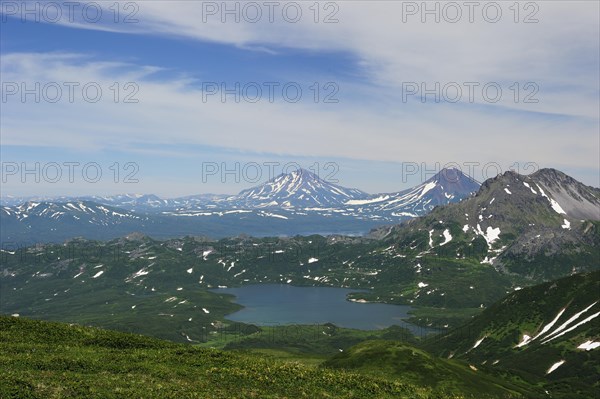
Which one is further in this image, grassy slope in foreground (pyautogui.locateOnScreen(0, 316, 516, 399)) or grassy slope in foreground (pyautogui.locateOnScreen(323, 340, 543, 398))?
grassy slope in foreground (pyautogui.locateOnScreen(323, 340, 543, 398))

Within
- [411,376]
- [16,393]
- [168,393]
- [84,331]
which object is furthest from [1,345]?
[411,376]

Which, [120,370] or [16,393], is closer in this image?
[16,393]

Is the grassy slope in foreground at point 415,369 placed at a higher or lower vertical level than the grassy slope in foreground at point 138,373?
lower

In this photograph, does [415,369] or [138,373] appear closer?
[138,373]

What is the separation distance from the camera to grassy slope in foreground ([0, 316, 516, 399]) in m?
36.5

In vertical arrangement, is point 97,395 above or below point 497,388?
above

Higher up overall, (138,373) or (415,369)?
(138,373)

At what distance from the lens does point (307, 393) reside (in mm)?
42781

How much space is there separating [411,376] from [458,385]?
37.5ft

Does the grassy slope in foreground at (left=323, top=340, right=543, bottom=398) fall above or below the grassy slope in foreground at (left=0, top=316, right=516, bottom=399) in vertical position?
below

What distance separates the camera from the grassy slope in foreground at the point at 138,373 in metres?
36.5

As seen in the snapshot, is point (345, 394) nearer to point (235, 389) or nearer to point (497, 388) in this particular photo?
point (235, 389)

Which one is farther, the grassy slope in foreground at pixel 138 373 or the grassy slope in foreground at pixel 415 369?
the grassy slope in foreground at pixel 415 369

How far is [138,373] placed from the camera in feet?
143
